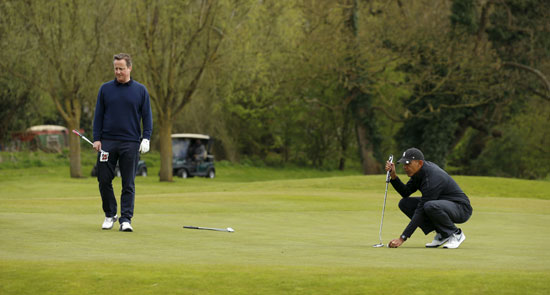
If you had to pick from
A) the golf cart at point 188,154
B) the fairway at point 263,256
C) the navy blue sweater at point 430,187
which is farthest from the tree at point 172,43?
the navy blue sweater at point 430,187

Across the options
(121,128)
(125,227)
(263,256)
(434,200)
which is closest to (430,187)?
(434,200)

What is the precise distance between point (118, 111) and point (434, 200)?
4507mm

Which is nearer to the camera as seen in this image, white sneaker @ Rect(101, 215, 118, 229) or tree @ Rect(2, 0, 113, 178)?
white sneaker @ Rect(101, 215, 118, 229)

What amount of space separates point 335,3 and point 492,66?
1037cm

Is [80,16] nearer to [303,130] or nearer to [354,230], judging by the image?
[354,230]

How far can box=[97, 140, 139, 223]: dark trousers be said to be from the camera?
1041cm

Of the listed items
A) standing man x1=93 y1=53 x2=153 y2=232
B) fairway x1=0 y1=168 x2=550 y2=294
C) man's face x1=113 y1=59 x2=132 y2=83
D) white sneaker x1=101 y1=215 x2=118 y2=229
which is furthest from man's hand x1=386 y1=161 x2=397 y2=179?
white sneaker x1=101 y1=215 x2=118 y2=229

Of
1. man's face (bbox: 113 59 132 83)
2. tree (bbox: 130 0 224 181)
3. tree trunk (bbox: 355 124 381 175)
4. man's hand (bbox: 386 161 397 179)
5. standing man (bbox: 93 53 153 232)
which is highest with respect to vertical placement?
tree (bbox: 130 0 224 181)

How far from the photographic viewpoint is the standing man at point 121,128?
1034cm

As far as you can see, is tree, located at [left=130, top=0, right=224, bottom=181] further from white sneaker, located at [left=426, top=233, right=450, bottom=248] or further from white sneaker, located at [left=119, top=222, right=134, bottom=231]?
white sneaker, located at [left=426, top=233, right=450, bottom=248]

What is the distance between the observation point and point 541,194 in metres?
26.7

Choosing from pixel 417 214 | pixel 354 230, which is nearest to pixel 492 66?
pixel 354 230

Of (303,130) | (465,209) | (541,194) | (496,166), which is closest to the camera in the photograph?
(465,209)

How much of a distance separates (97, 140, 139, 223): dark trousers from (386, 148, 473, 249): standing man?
3633 millimetres
